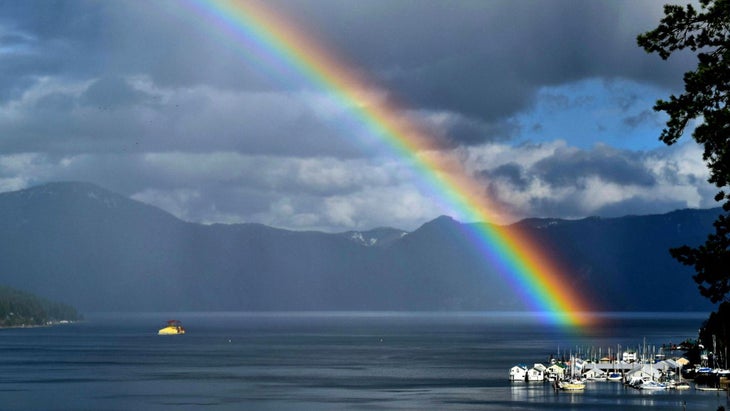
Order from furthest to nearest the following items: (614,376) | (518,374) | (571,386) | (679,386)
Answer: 1. (614,376)
2. (518,374)
3. (679,386)
4. (571,386)

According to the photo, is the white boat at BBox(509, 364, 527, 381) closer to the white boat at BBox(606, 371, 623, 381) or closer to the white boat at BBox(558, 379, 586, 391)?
the white boat at BBox(558, 379, 586, 391)

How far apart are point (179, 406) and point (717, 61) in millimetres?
88971

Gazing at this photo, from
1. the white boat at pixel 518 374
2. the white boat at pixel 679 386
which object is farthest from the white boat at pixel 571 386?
the white boat at pixel 679 386

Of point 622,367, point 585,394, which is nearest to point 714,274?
point 585,394

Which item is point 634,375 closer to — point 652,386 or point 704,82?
point 652,386

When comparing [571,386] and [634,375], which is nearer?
[571,386]

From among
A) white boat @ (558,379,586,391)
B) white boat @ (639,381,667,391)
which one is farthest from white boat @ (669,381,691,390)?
white boat @ (558,379,586,391)

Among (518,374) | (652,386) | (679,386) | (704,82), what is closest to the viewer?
(704,82)

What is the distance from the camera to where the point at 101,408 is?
11556cm

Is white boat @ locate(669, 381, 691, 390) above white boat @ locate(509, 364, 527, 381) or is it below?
below

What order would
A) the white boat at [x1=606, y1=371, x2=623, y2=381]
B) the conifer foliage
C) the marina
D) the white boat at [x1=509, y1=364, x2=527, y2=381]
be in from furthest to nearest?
the white boat at [x1=606, y1=371, x2=623, y2=381]
the white boat at [x1=509, y1=364, x2=527, y2=381]
the marina
the conifer foliage

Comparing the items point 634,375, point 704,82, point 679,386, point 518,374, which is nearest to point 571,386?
point 634,375

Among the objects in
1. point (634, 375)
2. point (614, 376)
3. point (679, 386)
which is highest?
point (634, 375)

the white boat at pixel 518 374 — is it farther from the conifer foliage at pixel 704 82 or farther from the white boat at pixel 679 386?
the conifer foliage at pixel 704 82
